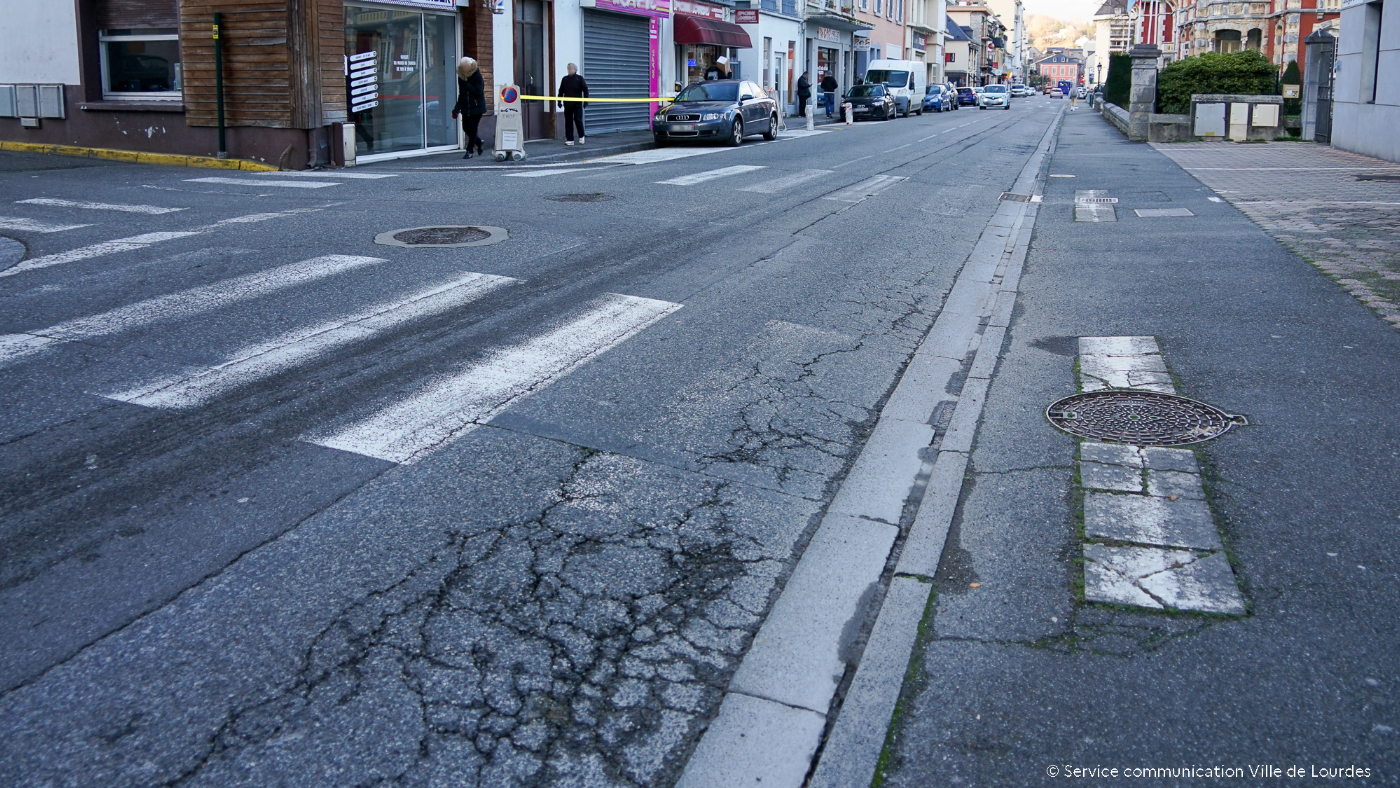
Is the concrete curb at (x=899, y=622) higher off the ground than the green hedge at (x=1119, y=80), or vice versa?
the green hedge at (x=1119, y=80)

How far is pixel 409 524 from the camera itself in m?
4.47

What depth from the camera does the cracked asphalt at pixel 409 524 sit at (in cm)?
319

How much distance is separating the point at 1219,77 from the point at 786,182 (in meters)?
16.8

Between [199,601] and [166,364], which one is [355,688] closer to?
[199,601]

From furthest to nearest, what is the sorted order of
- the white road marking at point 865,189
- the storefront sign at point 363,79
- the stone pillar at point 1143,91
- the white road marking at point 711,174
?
1. the stone pillar at point 1143,91
2. the storefront sign at point 363,79
3. the white road marking at point 711,174
4. the white road marking at point 865,189

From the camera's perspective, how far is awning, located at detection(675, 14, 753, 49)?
111 feet

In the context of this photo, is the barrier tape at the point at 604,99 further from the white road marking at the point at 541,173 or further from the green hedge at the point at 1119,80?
the green hedge at the point at 1119,80

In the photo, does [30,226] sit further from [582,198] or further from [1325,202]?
[1325,202]

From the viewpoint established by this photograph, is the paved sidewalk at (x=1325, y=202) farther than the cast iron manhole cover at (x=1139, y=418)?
Yes

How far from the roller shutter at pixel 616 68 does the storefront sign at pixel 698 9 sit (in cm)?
342

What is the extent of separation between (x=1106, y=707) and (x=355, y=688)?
86.9 inches

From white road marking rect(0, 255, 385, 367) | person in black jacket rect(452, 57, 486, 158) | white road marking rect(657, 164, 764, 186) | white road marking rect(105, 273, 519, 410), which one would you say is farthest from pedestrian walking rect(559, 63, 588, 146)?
white road marking rect(105, 273, 519, 410)

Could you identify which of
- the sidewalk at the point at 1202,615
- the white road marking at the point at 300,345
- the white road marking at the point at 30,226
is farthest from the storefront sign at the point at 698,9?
the sidewalk at the point at 1202,615

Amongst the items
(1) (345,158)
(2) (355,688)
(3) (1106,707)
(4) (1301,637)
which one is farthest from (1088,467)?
(1) (345,158)
